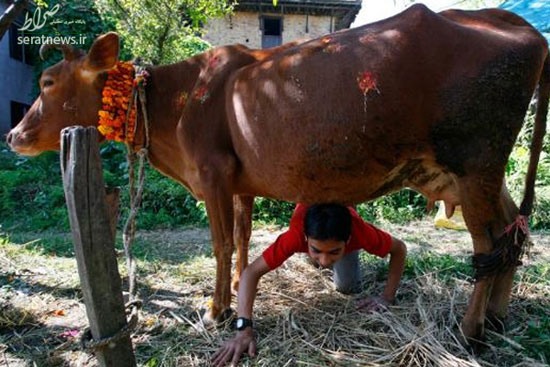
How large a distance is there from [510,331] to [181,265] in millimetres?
3084

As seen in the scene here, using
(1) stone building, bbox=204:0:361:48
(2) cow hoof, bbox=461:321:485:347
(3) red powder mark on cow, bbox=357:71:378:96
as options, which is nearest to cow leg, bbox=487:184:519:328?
(2) cow hoof, bbox=461:321:485:347

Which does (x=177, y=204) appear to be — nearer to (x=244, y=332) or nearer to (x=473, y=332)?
(x=244, y=332)

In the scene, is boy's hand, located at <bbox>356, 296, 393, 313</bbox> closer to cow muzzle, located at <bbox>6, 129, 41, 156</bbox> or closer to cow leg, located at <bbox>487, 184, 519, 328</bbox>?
cow leg, located at <bbox>487, 184, 519, 328</bbox>

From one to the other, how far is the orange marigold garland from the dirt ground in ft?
4.65

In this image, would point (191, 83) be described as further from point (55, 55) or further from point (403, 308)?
point (55, 55)

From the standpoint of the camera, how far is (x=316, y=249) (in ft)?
8.59

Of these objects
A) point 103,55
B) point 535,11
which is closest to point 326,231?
point 103,55

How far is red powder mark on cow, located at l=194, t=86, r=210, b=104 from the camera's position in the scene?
3201mm

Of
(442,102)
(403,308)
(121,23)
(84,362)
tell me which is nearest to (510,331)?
(403,308)

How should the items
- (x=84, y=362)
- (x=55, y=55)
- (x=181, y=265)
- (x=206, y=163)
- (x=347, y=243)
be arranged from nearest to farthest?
(x=84, y=362)
(x=347, y=243)
(x=206, y=163)
(x=181, y=265)
(x=55, y=55)

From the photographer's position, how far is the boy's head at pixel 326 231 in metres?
2.54

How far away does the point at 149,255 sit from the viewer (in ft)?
17.6

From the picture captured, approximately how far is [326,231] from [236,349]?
881 millimetres

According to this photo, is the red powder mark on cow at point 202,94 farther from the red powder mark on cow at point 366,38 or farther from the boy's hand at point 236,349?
the boy's hand at point 236,349
